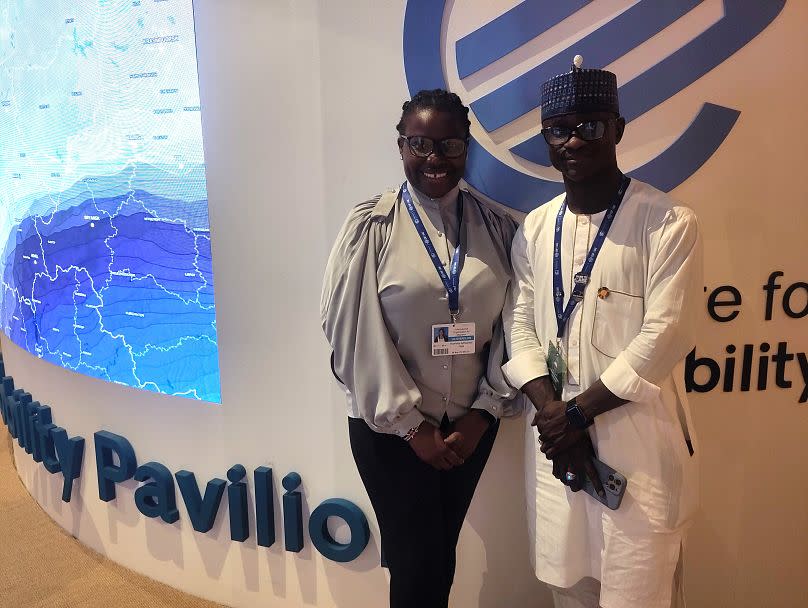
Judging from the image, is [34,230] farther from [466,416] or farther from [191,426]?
[466,416]

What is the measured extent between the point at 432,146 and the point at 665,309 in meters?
0.74

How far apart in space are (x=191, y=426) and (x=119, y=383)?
17.1 inches

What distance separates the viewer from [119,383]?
2.68 m

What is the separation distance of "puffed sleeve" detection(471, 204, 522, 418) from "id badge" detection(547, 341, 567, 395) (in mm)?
152

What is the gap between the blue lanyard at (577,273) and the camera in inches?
60.5

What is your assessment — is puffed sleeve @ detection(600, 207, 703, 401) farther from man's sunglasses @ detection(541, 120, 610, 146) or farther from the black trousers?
the black trousers

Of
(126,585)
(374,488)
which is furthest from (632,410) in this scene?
(126,585)

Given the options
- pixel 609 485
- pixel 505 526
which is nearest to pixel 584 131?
pixel 609 485

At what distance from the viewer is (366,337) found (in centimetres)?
166

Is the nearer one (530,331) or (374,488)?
(530,331)

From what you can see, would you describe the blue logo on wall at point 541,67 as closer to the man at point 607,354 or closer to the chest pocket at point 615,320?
the man at point 607,354

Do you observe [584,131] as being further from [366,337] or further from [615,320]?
[366,337]

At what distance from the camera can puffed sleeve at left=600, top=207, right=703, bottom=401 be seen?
4.74ft

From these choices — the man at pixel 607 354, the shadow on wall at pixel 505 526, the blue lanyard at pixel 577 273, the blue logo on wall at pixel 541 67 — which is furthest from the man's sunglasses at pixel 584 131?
the shadow on wall at pixel 505 526
